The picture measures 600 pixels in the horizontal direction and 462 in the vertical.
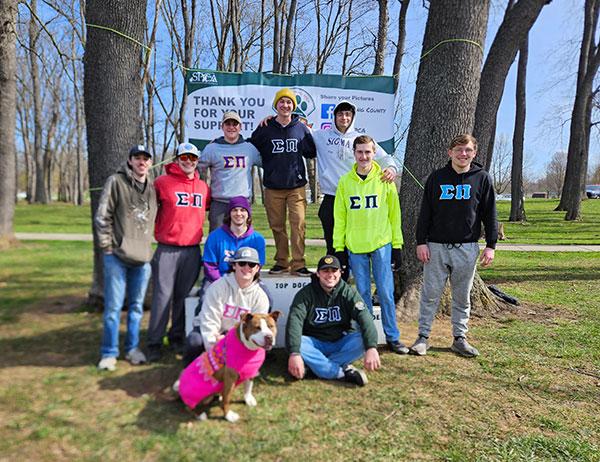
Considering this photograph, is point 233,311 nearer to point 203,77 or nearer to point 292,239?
point 292,239

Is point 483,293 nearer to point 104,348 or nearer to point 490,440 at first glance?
point 490,440

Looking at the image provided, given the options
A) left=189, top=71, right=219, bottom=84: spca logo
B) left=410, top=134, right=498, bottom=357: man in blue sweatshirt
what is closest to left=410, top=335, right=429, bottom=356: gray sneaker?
left=410, top=134, right=498, bottom=357: man in blue sweatshirt

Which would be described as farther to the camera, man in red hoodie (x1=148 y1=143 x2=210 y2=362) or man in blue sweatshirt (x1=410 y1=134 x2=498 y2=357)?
man in blue sweatshirt (x1=410 y1=134 x2=498 y2=357)

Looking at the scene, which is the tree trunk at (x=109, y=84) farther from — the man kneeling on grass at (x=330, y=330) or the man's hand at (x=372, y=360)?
the man's hand at (x=372, y=360)

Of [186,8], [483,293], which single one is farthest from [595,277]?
[186,8]

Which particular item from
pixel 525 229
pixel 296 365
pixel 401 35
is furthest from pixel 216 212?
pixel 525 229

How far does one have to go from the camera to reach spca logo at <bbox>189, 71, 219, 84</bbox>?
5.41 meters

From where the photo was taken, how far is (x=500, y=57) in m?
6.26

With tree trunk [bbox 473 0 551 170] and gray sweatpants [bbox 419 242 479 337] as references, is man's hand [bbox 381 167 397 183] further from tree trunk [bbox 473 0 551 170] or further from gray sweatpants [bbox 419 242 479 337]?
tree trunk [bbox 473 0 551 170]

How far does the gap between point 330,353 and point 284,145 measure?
215cm

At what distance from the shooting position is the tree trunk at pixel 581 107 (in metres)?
18.1

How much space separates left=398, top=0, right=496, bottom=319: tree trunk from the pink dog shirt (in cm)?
276

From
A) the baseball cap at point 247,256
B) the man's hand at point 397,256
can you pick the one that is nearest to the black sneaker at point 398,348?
the man's hand at point 397,256

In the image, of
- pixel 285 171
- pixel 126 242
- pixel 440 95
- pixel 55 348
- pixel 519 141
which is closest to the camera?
pixel 126 242
